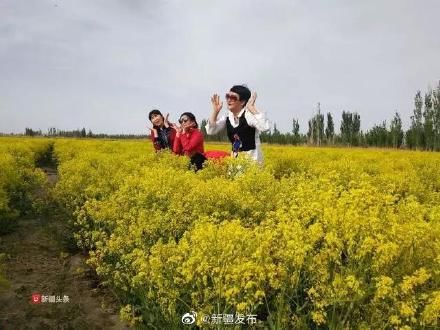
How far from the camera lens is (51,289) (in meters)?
5.98

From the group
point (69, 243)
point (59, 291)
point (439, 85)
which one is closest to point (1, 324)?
point (59, 291)

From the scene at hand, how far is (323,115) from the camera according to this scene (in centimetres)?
6425

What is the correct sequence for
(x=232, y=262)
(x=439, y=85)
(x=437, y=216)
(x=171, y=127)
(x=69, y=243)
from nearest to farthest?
(x=232, y=262)
(x=437, y=216)
(x=69, y=243)
(x=171, y=127)
(x=439, y=85)

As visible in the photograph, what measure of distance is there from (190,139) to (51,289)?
3635 millimetres

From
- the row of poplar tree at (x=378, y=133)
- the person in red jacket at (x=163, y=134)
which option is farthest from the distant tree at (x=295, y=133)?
the person in red jacket at (x=163, y=134)

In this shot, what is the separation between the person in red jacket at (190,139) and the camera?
8.59 m

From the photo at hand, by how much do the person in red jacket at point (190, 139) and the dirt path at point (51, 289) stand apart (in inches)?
94.7

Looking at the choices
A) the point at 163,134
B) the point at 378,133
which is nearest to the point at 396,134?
the point at 378,133

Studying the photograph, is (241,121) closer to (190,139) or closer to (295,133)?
(190,139)

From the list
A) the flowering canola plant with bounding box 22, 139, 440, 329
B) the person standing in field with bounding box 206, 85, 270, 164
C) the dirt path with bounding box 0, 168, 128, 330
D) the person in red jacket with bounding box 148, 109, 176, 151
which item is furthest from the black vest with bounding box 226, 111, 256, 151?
the person in red jacket with bounding box 148, 109, 176, 151

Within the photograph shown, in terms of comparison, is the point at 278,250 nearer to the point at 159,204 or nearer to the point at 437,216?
the point at 437,216

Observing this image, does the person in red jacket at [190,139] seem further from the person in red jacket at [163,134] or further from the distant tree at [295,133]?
the distant tree at [295,133]

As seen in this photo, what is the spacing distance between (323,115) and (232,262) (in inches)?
2460

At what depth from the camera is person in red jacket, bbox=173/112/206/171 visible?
28.2ft
